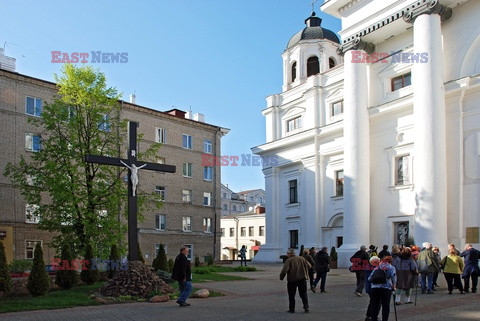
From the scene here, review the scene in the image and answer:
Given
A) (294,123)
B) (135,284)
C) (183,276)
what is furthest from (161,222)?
(183,276)

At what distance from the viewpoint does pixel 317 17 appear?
4509cm

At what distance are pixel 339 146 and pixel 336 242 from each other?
666 cm

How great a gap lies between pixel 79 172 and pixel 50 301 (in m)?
11.7

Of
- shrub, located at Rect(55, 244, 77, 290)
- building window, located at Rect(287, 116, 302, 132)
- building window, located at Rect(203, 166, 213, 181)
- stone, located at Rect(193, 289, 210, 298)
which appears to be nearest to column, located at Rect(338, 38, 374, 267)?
building window, located at Rect(287, 116, 302, 132)

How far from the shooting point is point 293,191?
1607 inches

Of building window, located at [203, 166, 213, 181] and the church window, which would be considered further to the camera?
building window, located at [203, 166, 213, 181]

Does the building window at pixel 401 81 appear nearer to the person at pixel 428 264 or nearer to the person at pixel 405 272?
the person at pixel 428 264

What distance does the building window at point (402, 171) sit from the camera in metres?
30.7

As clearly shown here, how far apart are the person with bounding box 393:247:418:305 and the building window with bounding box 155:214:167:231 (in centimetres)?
3245

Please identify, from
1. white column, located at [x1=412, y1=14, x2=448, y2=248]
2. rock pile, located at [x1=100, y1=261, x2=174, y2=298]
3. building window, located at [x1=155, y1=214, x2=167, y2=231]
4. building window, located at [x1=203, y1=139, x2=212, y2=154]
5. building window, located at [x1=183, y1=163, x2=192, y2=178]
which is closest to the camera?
rock pile, located at [x1=100, y1=261, x2=174, y2=298]

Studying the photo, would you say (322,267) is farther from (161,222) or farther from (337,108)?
(161,222)

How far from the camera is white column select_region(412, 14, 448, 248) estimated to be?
86.4 ft

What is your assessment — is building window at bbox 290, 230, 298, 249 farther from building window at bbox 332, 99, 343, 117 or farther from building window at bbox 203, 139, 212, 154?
building window at bbox 203, 139, 212, 154

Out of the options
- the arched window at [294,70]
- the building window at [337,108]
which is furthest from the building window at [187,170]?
the building window at [337,108]
